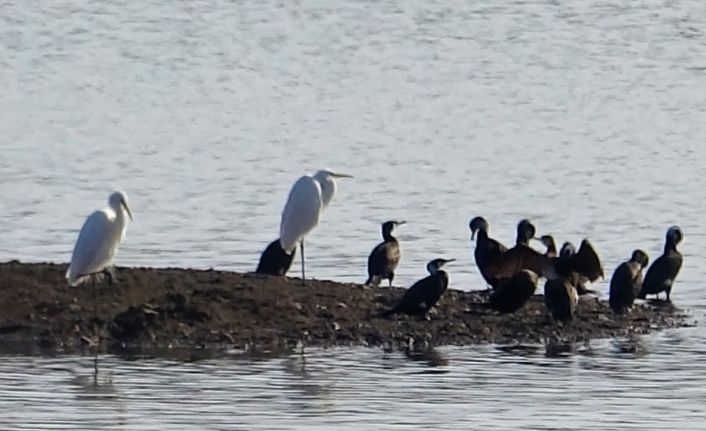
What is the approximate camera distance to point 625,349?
59.1 ft

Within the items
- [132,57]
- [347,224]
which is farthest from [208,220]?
[132,57]

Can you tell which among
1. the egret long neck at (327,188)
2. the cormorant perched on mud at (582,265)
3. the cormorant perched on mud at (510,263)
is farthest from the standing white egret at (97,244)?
the cormorant perched on mud at (582,265)

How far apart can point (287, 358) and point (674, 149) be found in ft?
59.8

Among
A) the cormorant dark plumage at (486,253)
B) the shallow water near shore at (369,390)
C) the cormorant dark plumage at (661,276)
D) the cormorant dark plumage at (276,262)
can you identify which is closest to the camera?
the shallow water near shore at (369,390)

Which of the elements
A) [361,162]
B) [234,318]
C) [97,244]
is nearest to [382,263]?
[234,318]

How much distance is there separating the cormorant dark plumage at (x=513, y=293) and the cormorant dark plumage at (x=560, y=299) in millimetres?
167

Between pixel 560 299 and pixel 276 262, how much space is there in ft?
9.80

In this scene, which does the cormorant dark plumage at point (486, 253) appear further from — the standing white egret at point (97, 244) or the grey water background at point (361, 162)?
the standing white egret at point (97, 244)

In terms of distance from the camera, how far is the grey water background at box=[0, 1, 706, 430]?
1560 centimetres

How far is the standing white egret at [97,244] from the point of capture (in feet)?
56.5

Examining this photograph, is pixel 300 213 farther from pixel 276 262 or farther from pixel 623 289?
pixel 623 289

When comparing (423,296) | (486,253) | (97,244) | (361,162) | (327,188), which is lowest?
(423,296)

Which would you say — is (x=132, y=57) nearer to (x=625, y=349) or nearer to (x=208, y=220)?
(x=208, y=220)

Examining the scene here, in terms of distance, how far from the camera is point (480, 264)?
20844 millimetres
